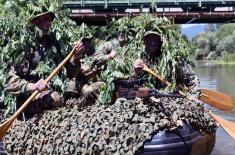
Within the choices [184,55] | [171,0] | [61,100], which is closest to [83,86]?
[61,100]

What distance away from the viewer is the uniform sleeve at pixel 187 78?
855 centimetres

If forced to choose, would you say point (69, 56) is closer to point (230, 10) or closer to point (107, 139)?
point (107, 139)

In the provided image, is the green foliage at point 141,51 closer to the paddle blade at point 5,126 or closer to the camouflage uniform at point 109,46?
the paddle blade at point 5,126

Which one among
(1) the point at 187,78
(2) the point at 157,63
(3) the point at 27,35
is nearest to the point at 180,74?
(1) the point at 187,78

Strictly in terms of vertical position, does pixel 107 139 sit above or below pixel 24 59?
below

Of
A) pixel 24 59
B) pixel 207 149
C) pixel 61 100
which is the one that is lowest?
pixel 207 149

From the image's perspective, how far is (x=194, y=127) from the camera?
7.33 meters

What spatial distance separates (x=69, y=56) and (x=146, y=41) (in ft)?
3.91

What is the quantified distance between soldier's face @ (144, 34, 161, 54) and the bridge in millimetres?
50758

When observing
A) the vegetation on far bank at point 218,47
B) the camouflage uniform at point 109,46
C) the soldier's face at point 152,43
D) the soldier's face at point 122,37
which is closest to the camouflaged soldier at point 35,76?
the soldier's face at point 152,43

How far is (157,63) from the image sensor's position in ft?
28.1

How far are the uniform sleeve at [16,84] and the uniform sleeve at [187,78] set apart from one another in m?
2.40

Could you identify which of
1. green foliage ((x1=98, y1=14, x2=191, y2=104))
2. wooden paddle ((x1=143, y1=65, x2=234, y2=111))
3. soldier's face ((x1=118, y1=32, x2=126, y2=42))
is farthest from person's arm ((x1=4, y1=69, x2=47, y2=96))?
soldier's face ((x1=118, y1=32, x2=126, y2=42))

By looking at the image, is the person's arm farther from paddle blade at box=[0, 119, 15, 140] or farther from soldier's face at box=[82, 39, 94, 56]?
soldier's face at box=[82, 39, 94, 56]
